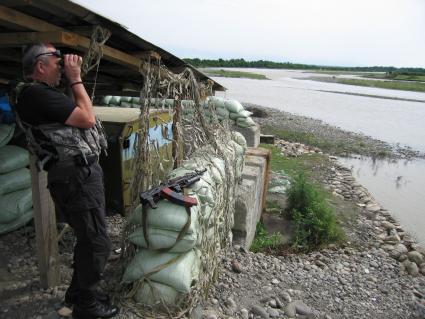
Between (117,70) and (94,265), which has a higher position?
(117,70)

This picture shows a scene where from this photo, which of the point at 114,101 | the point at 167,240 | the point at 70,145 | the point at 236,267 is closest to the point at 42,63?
the point at 70,145

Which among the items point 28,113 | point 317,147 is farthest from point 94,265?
point 317,147

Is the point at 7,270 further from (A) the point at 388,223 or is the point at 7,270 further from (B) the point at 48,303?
(A) the point at 388,223

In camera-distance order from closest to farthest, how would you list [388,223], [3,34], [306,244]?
[3,34], [306,244], [388,223]

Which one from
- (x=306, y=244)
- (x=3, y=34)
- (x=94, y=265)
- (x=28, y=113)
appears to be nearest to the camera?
(x=28, y=113)

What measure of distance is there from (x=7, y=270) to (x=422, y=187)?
1199 centimetres

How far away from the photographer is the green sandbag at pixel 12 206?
3.97 meters

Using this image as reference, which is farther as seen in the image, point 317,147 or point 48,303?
point 317,147

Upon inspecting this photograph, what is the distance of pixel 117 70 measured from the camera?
404cm

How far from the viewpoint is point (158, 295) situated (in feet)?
8.96

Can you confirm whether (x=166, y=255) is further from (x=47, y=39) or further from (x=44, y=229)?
(x=47, y=39)

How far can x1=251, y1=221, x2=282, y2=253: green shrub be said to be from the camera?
5854mm

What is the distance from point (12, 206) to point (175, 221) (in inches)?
87.7

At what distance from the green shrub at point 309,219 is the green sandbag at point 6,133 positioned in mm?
4353
